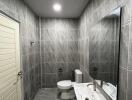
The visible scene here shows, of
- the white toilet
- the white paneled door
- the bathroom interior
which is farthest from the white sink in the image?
the white paneled door

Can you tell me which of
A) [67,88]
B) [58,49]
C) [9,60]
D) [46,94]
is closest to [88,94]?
[67,88]

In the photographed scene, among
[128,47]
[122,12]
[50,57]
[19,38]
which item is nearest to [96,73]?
[128,47]

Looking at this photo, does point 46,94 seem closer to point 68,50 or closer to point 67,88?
point 67,88

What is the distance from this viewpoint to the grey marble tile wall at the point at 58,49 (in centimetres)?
345

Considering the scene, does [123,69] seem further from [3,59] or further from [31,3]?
[31,3]

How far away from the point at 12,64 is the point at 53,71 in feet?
6.51

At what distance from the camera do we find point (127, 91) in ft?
3.01

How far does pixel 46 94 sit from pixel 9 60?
2.04 meters

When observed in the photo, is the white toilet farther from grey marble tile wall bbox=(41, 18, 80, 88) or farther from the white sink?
the white sink

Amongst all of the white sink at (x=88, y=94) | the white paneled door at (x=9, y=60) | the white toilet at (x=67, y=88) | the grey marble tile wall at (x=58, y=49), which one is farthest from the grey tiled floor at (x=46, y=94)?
the white sink at (x=88, y=94)

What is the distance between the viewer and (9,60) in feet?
5.24

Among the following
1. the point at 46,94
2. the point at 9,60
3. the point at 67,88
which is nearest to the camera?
the point at 9,60

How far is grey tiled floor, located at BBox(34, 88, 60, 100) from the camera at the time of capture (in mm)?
2928

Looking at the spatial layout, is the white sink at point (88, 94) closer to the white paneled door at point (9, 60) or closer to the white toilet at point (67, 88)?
the white toilet at point (67, 88)
